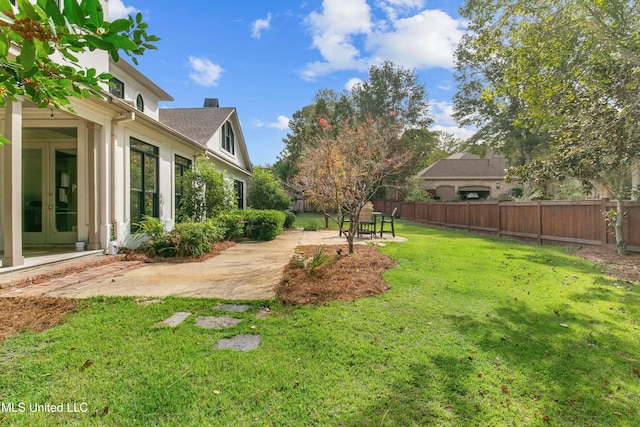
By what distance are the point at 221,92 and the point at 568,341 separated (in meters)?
21.4

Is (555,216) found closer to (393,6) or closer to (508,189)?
(393,6)

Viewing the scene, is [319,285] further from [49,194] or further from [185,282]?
[49,194]

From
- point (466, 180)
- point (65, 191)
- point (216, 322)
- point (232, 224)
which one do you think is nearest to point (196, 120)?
point (232, 224)

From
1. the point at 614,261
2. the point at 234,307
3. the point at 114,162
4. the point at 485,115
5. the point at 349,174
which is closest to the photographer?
the point at 234,307

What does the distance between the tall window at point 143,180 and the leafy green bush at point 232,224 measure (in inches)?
74.8

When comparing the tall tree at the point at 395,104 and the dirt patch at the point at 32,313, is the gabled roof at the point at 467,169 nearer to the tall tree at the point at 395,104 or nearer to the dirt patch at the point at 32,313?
the tall tree at the point at 395,104

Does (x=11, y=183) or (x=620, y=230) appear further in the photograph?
(x=620, y=230)

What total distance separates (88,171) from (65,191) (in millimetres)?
1657

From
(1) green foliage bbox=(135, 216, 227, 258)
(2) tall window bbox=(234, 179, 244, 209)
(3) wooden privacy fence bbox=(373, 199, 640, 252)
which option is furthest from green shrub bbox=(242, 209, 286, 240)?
(3) wooden privacy fence bbox=(373, 199, 640, 252)

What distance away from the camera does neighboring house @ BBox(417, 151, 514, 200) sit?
29.2 m

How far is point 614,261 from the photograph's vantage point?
7.18 m

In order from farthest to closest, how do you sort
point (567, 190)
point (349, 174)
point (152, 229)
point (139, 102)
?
point (567, 190), point (139, 102), point (349, 174), point (152, 229)

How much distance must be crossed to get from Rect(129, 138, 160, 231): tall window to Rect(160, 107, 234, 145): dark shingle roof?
421cm

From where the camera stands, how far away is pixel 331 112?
105ft
